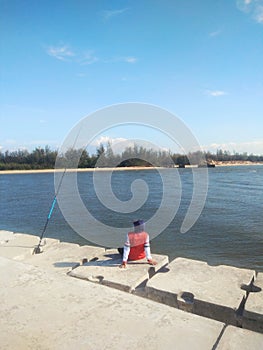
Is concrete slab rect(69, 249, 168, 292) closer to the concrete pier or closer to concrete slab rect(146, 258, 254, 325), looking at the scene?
the concrete pier

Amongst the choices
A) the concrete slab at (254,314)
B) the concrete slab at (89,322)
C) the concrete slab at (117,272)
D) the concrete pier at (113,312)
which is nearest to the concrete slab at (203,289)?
the concrete pier at (113,312)

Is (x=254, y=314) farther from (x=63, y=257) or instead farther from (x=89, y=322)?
(x=63, y=257)

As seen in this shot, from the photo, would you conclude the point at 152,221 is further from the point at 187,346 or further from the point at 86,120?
the point at 187,346

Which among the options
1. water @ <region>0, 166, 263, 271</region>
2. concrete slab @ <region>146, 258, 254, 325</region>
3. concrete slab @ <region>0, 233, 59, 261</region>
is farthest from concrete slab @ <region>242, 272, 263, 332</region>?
water @ <region>0, 166, 263, 271</region>

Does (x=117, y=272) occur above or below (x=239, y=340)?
below

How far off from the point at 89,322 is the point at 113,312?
0.35 meters

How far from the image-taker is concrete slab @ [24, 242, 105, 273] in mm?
6289

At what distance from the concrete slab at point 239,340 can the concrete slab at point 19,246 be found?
5101mm

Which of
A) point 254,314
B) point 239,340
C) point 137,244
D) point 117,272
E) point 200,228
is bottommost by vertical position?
point 200,228

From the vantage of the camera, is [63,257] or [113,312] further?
[63,257]

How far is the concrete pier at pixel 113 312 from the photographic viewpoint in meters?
3.15

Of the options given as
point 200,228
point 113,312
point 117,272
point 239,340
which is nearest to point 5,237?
point 117,272

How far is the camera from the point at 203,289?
15.9 feet

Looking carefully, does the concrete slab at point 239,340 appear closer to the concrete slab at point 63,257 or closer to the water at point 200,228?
the concrete slab at point 63,257
